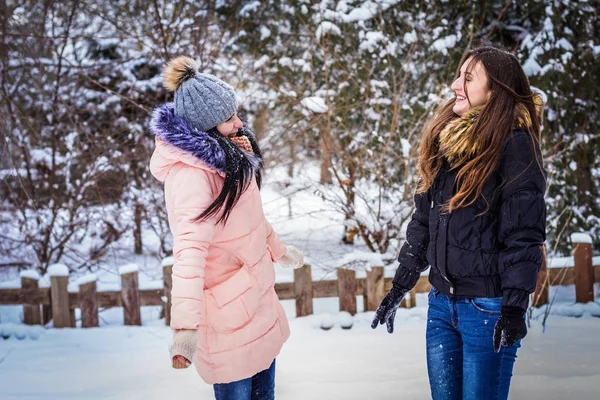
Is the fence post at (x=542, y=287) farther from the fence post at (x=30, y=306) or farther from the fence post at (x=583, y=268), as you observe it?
the fence post at (x=30, y=306)

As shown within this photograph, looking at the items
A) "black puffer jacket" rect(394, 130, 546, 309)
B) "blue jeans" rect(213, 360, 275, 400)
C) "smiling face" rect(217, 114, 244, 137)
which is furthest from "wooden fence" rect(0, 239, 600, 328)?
"black puffer jacket" rect(394, 130, 546, 309)

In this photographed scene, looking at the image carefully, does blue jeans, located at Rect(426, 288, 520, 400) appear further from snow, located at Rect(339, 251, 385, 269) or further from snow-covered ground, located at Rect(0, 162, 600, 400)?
snow, located at Rect(339, 251, 385, 269)

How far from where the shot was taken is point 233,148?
7.07 feet

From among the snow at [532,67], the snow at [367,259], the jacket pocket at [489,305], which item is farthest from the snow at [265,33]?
the jacket pocket at [489,305]

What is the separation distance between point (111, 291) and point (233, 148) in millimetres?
2954

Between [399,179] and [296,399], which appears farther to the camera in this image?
[399,179]

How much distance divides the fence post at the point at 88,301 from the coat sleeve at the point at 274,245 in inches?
100.0

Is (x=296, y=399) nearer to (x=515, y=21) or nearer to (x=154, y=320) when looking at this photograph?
(x=154, y=320)

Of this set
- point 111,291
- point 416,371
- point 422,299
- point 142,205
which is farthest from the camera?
point 142,205

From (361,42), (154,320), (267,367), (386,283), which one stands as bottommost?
(154,320)

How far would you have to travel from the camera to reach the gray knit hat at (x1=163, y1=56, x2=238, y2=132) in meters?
2.13

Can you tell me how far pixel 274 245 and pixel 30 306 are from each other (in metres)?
3.03

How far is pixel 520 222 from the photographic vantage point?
75.1 inches

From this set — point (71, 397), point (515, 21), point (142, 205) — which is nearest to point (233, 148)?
point (71, 397)
